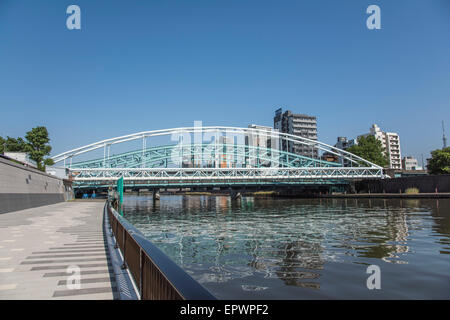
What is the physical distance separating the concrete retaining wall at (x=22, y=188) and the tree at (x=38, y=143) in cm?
1990

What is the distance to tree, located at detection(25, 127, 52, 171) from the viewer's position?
67.9 m

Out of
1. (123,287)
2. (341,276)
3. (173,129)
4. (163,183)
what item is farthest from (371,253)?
(173,129)

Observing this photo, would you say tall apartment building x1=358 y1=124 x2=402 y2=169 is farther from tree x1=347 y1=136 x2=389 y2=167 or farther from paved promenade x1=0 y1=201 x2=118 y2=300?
paved promenade x1=0 y1=201 x2=118 y2=300

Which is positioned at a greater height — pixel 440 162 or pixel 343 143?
pixel 343 143

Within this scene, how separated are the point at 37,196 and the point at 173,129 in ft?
199

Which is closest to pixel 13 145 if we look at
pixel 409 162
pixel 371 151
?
pixel 371 151

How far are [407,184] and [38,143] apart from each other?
91563 millimetres

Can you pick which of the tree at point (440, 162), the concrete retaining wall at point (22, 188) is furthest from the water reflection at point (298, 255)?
the tree at point (440, 162)

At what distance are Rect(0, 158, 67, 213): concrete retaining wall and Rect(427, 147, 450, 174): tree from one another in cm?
→ 10011

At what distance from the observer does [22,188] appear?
1375 inches

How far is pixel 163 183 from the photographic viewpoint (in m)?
83.8

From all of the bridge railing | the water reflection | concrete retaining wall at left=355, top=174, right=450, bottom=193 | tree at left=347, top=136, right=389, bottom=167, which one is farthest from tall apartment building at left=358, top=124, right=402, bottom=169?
the bridge railing

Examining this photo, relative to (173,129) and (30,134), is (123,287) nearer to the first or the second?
(30,134)

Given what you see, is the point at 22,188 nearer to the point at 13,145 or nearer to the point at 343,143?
the point at 13,145
